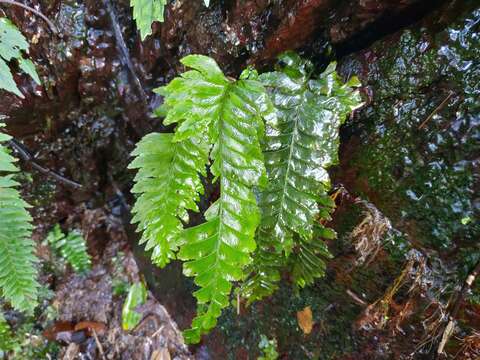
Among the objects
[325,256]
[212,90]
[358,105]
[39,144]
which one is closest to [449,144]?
[358,105]

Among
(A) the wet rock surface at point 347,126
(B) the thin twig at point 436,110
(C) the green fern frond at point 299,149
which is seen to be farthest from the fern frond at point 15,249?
(B) the thin twig at point 436,110

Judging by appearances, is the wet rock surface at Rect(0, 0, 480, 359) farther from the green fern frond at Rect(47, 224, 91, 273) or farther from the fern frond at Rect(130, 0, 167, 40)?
the fern frond at Rect(130, 0, 167, 40)

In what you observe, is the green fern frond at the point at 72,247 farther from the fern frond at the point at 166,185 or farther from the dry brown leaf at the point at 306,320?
the dry brown leaf at the point at 306,320

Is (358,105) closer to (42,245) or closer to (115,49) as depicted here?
(115,49)

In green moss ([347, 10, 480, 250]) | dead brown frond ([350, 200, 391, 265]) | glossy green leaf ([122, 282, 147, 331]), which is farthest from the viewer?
glossy green leaf ([122, 282, 147, 331])

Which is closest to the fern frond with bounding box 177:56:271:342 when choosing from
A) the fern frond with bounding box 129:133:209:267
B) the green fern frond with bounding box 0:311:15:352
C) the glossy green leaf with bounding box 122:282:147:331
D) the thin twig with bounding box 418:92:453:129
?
the fern frond with bounding box 129:133:209:267

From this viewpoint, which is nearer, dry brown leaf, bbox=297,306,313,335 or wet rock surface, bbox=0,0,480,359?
wet rock surface, bbox=0,0,480,359

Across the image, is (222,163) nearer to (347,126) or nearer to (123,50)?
(347,126)
